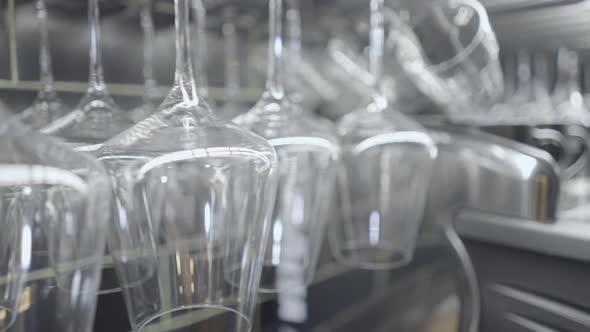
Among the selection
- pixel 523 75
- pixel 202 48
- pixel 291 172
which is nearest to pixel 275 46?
pixel 291 172

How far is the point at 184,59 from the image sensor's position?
0.30m

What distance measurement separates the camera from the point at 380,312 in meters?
0.82

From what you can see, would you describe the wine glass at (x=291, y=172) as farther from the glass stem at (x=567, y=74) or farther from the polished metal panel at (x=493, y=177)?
the glass stem at (x=567, y=74)

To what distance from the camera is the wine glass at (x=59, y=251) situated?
0.22m

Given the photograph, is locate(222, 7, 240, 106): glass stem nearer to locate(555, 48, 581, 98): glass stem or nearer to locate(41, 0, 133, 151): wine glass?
locate(41, 0, 133, 151): wine glass

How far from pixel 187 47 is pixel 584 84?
4.75 feet

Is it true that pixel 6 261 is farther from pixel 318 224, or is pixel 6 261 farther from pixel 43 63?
pixel 318 224

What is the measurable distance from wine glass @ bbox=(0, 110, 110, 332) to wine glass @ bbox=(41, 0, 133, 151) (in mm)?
69

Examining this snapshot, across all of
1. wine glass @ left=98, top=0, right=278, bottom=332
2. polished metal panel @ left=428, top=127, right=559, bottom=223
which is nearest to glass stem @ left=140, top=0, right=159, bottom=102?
wine glass @ left=98, top=0, right=278, bottom=332

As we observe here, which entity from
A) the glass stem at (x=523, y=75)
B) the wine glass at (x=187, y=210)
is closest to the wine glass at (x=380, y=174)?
the wine glass at (x=187, y=210)

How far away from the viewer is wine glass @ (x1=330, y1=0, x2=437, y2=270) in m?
0.50

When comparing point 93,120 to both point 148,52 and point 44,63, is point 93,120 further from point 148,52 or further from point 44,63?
point 148,52

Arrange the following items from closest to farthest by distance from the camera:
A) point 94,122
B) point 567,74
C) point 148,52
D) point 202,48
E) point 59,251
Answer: point 59,251, point 94,122, point 148,52, point 202,48, point 567,74

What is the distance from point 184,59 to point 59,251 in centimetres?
13
